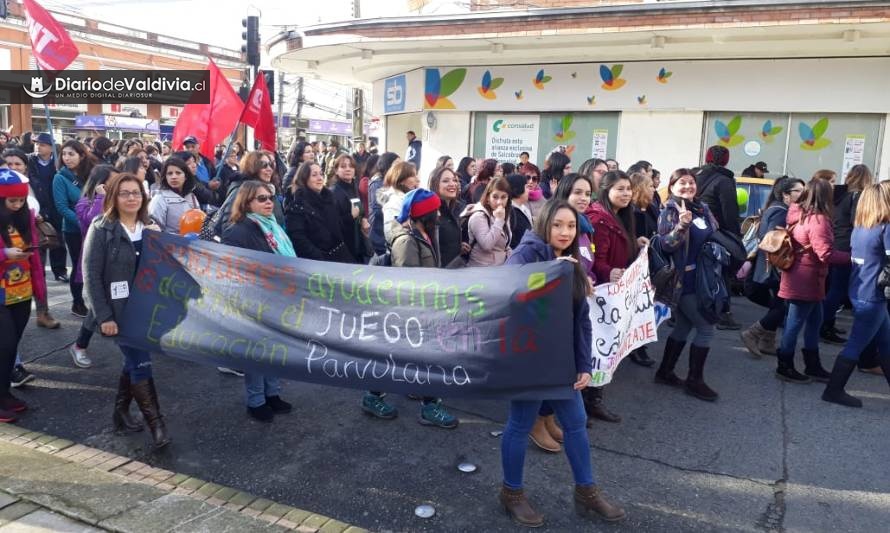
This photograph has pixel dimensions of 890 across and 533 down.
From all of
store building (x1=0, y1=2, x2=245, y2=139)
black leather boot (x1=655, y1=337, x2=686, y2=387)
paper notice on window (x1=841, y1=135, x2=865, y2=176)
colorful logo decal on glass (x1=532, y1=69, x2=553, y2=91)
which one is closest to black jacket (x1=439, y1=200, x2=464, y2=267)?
black leather boot (x1=655, y1=337, x2=686, y2=387)

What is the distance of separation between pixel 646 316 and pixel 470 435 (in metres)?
1.54

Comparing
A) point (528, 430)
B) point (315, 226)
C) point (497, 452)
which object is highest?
point (315, 226)

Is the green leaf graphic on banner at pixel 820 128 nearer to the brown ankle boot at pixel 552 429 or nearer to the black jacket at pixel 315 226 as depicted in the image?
the black jacket at pixel 315 226

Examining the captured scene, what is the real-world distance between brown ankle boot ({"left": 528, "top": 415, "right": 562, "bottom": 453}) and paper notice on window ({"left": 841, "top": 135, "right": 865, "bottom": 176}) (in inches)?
412

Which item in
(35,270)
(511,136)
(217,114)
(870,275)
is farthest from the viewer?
(511,136)

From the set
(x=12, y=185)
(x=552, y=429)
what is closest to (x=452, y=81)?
(x=12, y=185)

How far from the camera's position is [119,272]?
4.24 meters

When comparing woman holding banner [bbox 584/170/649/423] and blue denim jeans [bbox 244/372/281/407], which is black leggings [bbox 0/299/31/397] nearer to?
blue denim jeans [bbox 244/372/281/407]

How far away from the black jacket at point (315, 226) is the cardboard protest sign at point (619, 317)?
2.37 m

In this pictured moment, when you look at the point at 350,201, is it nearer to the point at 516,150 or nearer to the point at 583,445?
the point at 583,445

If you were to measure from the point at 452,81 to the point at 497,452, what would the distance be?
504 inches

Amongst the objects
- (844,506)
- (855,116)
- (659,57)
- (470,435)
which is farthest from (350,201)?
(855,116)

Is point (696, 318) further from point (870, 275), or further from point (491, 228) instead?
point (491, 228)

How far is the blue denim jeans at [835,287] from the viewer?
20.9 feet
